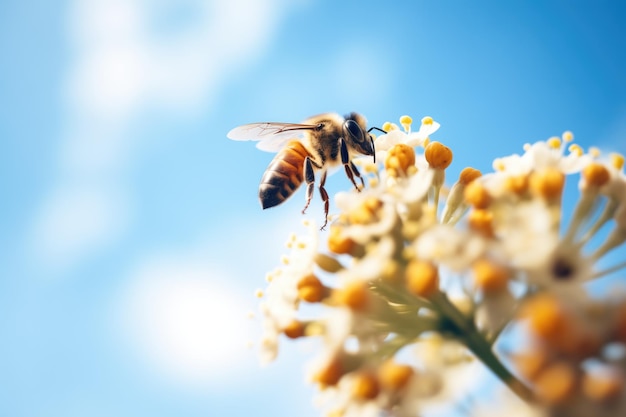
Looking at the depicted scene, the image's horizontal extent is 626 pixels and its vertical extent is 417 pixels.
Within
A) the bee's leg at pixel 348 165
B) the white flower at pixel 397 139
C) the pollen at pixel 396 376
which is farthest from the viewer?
the bee's leg at pixel 348 165

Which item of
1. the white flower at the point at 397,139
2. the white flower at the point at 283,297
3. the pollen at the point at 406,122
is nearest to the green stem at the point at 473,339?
the white flower at the point at 283,297

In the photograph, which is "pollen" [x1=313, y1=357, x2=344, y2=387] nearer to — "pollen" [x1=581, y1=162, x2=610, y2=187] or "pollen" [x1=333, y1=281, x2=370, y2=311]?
"pollen" [x1=333, y1=281, x2=370, y2=311]

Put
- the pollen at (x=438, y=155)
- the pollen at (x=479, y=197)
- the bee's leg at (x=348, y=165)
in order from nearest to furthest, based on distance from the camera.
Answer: the pollen at (x=479, y=197) < the pollen at (x=438, y=155) < the bee's leg at (x=348, y=165)

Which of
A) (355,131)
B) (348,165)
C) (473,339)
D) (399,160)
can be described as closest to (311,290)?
(473,339)

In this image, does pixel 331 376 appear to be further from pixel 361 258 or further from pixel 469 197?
pixel 469 197

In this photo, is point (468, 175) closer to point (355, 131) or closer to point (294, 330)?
point (294, 330)

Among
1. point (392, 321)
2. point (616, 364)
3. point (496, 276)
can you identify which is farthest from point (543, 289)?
point (392, 321)

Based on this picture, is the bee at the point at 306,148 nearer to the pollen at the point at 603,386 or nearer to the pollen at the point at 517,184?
the pollen at the point at 517,184
